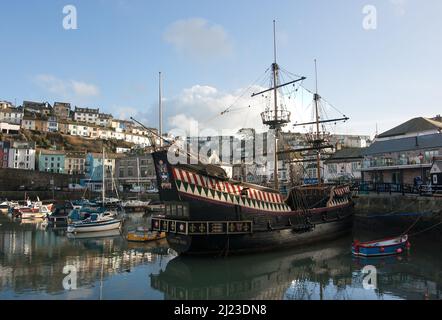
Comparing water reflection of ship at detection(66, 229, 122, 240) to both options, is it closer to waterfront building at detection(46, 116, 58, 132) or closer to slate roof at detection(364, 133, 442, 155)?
slate roof at detection(364, 133, 442, 155)

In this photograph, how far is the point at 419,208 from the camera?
31.1 meters

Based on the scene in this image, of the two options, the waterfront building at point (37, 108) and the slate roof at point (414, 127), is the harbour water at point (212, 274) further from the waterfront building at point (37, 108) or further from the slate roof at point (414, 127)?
the waterfront building at point (37, 108)

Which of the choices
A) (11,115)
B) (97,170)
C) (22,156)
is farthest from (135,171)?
(11,115)

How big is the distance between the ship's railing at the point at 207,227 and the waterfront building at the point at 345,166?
136 feet

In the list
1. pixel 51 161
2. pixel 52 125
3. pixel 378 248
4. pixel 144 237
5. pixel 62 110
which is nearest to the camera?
pixel 378 248

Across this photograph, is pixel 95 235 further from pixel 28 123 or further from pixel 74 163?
pixel 28 123

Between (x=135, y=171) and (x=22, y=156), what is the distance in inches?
1264

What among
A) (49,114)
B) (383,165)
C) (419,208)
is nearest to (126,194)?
(383,165)

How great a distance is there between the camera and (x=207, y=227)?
19.2 meters

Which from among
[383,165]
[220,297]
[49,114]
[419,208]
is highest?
[49,114]

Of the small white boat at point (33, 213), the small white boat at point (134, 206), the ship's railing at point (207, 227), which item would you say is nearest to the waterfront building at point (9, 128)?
the small white boat at point (33, 213)

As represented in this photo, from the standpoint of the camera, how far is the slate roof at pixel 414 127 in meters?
43.3
